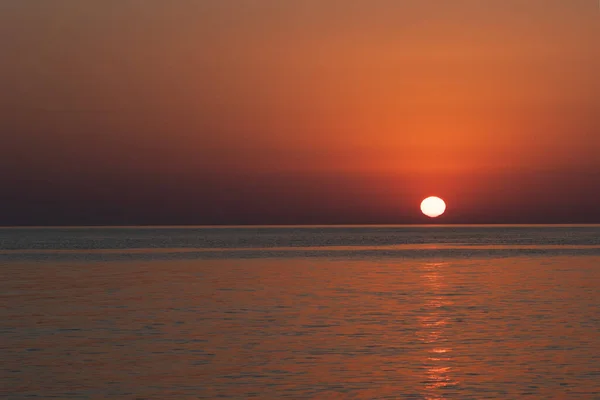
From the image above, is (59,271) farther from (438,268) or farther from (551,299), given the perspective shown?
(551,299)

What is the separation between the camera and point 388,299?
120ft

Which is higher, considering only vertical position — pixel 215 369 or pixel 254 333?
pixel 254 333

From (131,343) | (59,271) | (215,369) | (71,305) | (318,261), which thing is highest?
(318,261)

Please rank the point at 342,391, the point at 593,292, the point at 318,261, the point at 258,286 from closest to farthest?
the point at 342,391 → the point at 593,292 → the point at 258,286 → the point at 318,261

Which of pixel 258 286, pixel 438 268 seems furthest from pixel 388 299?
pixel 438 268

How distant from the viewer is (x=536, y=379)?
63.7ft

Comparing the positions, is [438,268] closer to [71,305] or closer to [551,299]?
[551,299]

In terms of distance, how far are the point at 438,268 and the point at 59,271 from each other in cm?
2116

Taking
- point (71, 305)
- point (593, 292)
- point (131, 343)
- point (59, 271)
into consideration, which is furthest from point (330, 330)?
point (59, 271)

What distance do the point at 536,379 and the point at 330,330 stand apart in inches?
331

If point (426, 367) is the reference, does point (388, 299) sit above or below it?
above

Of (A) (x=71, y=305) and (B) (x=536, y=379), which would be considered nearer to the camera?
(B) (x=536, y=379)

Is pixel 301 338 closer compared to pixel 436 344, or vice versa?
pixel 436 344

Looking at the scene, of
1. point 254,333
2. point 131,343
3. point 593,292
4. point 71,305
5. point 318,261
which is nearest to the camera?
point 131,343
